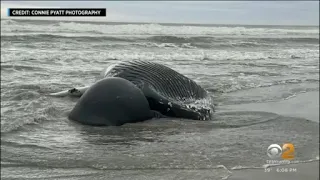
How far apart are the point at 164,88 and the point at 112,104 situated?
3.65 feet

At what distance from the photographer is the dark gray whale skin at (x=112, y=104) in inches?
200

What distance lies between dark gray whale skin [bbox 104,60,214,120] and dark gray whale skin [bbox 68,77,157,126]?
26 cm

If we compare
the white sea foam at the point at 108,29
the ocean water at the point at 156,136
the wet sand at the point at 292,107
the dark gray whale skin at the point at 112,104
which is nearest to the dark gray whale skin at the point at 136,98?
the dark gray whale skin at the point at 112,104

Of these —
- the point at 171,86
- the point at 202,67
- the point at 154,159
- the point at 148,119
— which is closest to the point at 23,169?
the point at 154,159

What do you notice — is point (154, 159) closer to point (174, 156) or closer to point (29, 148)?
point (174, 156)

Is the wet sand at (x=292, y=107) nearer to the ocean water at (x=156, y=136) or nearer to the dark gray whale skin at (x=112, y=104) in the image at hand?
the ocean water at (x=156, y=136)

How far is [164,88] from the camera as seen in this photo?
593 cm

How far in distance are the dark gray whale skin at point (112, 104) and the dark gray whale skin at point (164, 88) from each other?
0.26 meters

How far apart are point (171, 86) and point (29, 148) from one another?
251 cm

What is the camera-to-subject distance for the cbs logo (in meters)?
4.34

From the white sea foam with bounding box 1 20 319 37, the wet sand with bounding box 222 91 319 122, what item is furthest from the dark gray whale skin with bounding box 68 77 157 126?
the white sea foam with bounding box 1 20 319 37

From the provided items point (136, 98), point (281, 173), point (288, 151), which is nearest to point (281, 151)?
point (288, 151)

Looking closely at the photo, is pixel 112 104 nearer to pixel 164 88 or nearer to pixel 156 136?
pixel 156 136

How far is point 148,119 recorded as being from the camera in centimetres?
542
